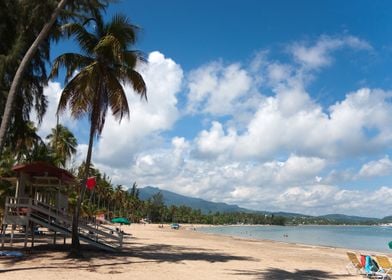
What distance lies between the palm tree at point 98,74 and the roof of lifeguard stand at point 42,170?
229cm

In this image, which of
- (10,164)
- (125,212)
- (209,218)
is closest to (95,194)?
(125,212)

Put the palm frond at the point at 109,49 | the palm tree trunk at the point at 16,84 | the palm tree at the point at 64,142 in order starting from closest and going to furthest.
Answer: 1. the palm tree trunk at the point at 16,84
2. the palm frond at the point at 109,49
3. the palm tree at the point at 64,142

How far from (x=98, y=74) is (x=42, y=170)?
502cm

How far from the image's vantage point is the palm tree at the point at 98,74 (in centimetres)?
1723

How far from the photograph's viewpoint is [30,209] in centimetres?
1784

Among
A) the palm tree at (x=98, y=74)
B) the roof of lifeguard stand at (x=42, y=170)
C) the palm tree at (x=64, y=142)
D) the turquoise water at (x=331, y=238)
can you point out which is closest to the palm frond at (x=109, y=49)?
the palm tree at (x=98, y=74)

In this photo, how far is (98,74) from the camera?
17.3 metres

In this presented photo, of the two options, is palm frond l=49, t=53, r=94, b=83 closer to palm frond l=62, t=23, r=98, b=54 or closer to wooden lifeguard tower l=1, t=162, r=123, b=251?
palm frond l=62, t=23, r=98, b=54

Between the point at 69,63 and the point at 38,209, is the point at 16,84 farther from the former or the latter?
the point at 38,209

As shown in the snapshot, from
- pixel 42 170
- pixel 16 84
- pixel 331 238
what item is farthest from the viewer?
pixel 331 238

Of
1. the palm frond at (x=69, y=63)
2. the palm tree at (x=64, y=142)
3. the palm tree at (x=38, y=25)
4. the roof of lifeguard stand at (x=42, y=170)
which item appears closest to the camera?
the palm tree at (x=38, y=25)

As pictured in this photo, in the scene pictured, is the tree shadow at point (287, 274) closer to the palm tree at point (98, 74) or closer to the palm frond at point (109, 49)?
the palm tree at point (98, 74)

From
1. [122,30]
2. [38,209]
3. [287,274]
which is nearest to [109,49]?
[122,30]

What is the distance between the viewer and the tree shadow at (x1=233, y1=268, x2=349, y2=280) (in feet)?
47.5
